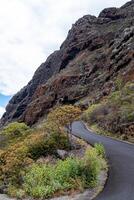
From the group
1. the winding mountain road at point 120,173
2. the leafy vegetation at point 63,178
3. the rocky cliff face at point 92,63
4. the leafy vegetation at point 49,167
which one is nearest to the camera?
the winding mountain road at point 120,173

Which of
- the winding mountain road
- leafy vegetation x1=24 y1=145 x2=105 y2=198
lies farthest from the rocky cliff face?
leafy vegetation x1=24 y1=145 x2=105 y2=198

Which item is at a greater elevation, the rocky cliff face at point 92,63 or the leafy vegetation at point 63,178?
the rocky cliff face at point 92,63

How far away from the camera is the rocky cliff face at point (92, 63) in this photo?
3538 inches

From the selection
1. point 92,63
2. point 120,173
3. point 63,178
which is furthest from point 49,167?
point 92,63

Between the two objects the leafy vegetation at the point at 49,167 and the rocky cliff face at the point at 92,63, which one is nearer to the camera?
the leafy vegetation at the point at 49,167

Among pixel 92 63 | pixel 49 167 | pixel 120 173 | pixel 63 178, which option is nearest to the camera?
pixel 63 178

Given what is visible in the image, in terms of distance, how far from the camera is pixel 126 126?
38.8 metres

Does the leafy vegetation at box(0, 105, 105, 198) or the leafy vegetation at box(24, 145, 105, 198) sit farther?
the leafy vegetation at box(0, 105, 105, 198)

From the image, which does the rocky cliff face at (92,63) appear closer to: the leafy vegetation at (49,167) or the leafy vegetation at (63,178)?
the leafy vegetation at (49,167)

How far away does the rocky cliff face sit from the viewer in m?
89.9

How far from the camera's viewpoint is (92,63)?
112m

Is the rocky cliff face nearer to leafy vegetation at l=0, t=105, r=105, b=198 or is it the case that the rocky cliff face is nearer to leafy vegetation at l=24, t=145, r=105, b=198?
leafy vegetation at l=0, t=105, r=105, b=198

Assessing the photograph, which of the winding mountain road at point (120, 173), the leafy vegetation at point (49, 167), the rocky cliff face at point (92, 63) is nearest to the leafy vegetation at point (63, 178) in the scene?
the leafy vegetation at point (49, 167)

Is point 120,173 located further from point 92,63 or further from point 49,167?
point 92,63
